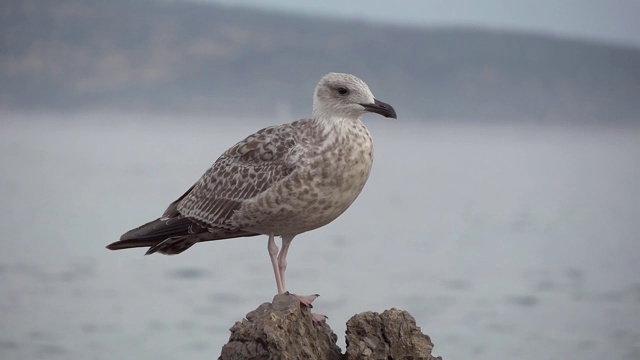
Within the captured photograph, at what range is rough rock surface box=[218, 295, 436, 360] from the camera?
15.0 ft

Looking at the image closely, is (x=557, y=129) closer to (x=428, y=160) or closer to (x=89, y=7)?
(x=428, y=160)

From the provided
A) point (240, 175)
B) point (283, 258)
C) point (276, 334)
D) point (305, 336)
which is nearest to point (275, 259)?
point (283, 258)

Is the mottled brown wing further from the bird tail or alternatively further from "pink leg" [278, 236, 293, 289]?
"pink leg" [278, 236, 293, 289]

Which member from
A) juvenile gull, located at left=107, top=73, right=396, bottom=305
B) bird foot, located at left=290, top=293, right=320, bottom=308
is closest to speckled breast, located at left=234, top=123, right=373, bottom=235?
juvenile gull, located at left=107, top=73, right=396, bottom=305

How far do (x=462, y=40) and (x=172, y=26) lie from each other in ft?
43.6

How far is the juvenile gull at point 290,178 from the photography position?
5.09 meters

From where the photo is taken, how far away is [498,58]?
3862 centimetres

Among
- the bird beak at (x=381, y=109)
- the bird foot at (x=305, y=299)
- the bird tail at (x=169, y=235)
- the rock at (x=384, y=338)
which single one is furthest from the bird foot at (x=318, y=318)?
the bird beak at (x=381, y=109)

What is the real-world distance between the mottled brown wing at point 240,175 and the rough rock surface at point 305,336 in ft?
2.76

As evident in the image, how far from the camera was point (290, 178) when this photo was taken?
5.15 meters

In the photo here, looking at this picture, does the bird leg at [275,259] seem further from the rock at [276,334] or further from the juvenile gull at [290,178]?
the rock at [276,334]

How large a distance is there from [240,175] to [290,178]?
46 centimetres

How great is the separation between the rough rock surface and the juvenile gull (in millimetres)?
231

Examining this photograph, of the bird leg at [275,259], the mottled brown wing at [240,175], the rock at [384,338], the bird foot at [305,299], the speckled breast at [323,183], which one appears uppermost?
the mottled brown wing at [240,175]
